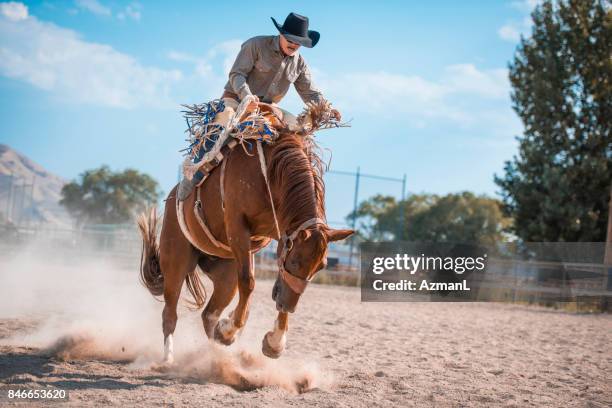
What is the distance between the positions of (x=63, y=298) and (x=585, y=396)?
8.78 m

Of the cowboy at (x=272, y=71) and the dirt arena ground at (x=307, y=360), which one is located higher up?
the cowboy at (x=272, y=71)

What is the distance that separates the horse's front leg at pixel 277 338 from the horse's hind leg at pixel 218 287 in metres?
1.25

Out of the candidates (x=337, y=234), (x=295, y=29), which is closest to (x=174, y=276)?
(x=337, y=234)

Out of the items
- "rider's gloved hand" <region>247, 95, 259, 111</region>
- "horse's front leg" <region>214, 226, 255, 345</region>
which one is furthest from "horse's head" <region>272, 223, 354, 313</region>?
"rider's gloved hand" <region>247, 95, 259, 111</region>

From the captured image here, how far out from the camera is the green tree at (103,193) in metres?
48.6

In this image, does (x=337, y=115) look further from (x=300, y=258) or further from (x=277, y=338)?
(x=277, y=338)

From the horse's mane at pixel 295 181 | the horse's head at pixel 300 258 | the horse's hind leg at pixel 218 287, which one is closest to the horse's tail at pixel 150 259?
the horse's hind leg at pixel 218 287

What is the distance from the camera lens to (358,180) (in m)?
21.6

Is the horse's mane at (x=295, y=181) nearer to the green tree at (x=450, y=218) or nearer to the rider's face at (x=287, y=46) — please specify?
the rider's face at (x=287, y=46)

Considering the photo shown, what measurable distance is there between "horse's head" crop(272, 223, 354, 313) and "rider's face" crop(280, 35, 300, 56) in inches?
82.0

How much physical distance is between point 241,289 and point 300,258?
0.97m

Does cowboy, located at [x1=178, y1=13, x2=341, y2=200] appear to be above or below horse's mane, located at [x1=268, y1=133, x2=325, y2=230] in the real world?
above

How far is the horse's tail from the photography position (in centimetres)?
657

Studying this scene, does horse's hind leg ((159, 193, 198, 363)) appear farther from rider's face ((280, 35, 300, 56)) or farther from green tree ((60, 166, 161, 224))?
green tree ((60, 166, 161, 224))
